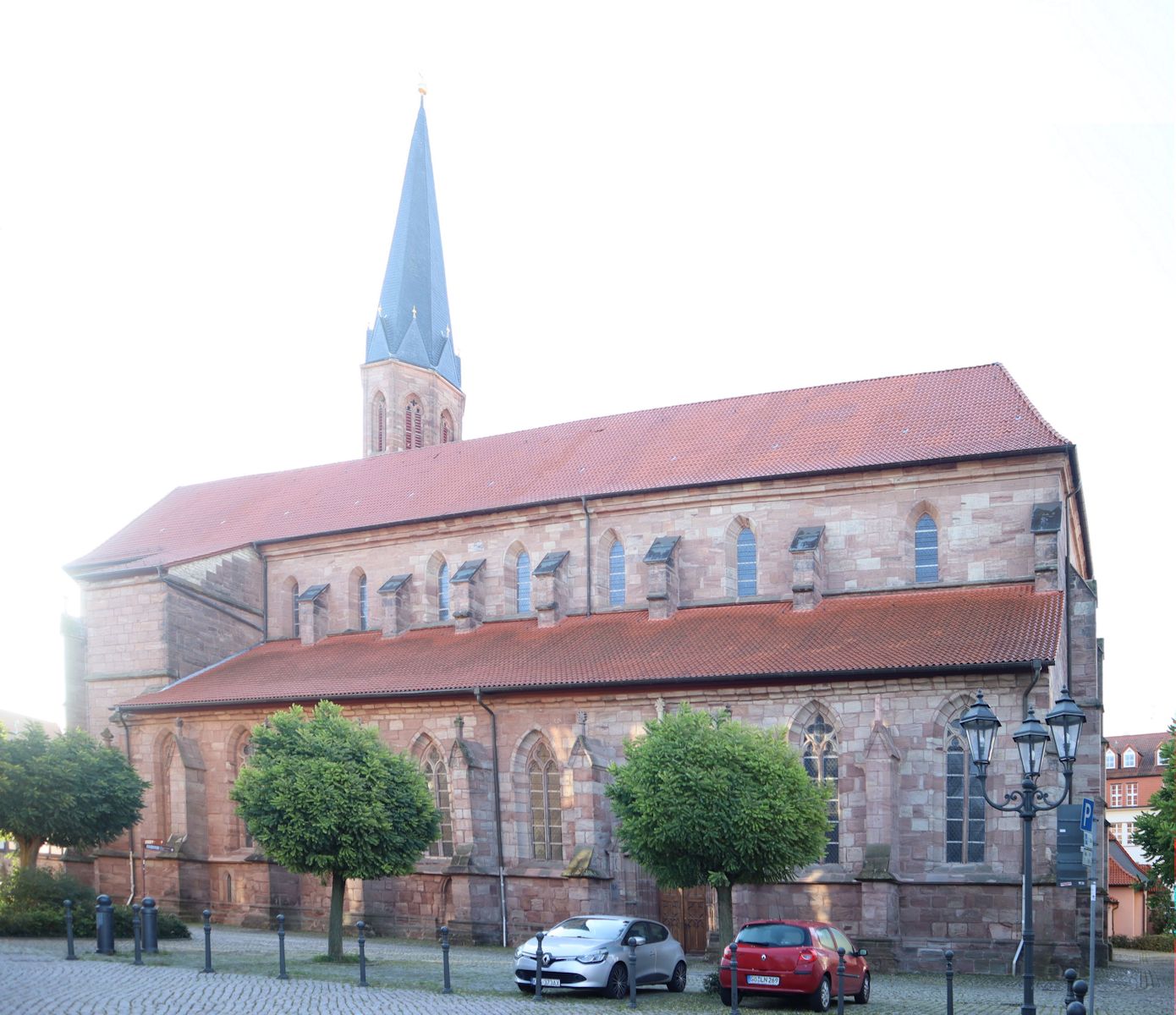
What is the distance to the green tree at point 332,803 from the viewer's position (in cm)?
2700

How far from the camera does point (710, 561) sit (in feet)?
121

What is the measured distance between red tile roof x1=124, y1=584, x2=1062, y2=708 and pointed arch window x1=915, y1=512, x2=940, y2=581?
2.29ft

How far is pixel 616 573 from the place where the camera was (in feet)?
127

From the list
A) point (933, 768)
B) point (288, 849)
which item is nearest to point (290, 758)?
point (288, 849)

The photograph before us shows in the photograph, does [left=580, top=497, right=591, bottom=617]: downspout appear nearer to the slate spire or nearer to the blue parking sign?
the blue parking sign

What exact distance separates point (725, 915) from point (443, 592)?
18.2 metres

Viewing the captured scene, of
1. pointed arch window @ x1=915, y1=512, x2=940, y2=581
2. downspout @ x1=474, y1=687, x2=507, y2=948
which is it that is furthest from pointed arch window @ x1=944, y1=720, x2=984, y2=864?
downspout @ x1=474, y1=687, x2=507, y2=948

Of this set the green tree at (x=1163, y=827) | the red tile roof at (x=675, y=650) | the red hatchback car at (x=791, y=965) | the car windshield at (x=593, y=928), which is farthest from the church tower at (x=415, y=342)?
the red hatchback car at (x=791, y=965)

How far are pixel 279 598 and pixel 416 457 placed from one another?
6.52 metres

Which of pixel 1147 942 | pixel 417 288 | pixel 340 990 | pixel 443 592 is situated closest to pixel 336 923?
pixel 340 990

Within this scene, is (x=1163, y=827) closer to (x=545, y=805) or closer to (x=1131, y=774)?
(x=545, y=805)

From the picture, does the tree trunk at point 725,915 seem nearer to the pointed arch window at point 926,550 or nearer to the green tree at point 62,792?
the pointed arch window at point 926,550

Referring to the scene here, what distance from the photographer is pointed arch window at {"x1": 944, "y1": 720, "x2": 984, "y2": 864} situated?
29.1 metres

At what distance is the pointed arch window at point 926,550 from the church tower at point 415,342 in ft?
96.2
